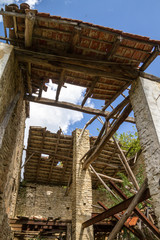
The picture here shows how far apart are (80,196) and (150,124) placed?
4.52m

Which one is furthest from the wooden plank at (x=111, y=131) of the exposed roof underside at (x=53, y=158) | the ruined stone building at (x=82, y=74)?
the exposed roof underside at (x=53, y=158)

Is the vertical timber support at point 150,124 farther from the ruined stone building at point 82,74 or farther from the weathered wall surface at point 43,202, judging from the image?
the weathered wall surface at point 43,202

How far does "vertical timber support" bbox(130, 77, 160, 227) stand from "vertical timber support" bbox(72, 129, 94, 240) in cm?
403

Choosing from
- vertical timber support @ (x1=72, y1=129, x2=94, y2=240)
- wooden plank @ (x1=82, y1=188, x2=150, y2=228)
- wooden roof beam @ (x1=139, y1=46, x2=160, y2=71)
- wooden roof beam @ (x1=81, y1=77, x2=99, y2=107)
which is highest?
wooden roof beam @ (x1=81, y1=77, x2=99, y2=107)

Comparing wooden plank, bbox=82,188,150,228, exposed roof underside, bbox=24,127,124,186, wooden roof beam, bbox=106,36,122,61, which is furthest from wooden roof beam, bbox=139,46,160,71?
exposed roof underside, bbox=24,127,124,186

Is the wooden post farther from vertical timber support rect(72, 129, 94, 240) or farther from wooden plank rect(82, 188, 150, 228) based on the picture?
vertical timber support rect(72, 129, 94, 240)

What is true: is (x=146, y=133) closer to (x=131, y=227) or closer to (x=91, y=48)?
(x=91, y=48)

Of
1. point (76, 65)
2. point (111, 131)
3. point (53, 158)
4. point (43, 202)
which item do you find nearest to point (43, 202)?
point (43, 202)

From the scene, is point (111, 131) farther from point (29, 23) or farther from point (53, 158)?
point (53, 158)

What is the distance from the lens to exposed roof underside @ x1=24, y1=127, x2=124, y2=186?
9.38 meters

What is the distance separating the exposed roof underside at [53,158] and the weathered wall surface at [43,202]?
486 mm

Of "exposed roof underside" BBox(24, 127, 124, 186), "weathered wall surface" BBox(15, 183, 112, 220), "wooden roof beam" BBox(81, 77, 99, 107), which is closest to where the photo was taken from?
"wooden roof beam" BBox(81, 77, 99, 107)

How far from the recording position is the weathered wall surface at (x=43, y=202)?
11.0m

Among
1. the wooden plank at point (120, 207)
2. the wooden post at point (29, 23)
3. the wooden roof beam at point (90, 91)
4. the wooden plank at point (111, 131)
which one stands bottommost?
the wooden plank at point (120, 207)
